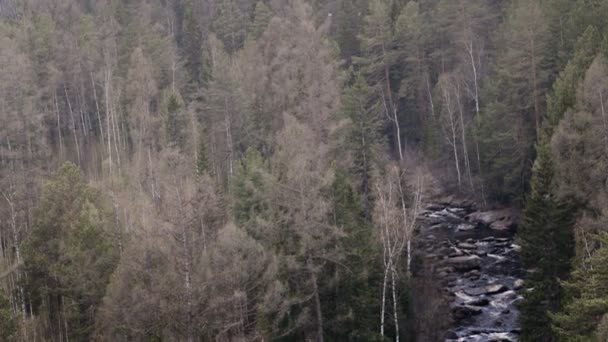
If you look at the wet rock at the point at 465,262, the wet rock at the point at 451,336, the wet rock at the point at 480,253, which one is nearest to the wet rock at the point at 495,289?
the wet rock at the point at 465,262

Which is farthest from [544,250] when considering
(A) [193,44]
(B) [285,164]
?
(A) [193,44]

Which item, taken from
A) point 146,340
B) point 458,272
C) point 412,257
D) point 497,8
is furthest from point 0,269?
point 497,8

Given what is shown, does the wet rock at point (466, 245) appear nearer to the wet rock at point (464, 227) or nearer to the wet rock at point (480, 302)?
the wet rock at point (464, 227)

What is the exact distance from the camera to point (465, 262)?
117 feet

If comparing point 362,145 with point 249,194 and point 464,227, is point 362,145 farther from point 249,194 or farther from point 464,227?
point 464,227

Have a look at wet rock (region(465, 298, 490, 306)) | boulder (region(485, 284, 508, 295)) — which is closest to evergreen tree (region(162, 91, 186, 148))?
wet rock (region(465, 298, 490, 306))

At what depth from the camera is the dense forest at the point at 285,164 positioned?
23.3m

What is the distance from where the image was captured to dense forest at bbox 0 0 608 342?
917 inches

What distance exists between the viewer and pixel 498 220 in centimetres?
4244

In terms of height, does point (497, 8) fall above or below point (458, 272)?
above

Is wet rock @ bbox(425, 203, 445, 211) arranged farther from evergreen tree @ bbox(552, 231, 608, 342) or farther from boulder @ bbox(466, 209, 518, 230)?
evergreen tree @ bbox(552, 231, 608, 342)

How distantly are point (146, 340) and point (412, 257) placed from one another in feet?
43.8

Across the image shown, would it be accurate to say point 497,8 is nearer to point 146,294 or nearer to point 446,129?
point 446,129

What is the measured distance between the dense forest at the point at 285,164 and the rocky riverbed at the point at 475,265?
1999mm
